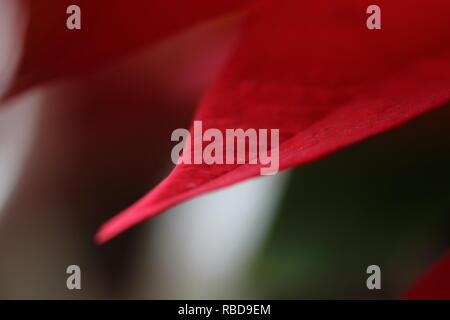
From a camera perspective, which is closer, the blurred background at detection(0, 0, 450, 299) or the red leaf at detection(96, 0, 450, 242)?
the red leaf at detection(96, 0, 450, 242)

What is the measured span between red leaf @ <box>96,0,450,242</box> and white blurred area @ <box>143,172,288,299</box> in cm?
11

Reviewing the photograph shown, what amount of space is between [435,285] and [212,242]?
13 cm

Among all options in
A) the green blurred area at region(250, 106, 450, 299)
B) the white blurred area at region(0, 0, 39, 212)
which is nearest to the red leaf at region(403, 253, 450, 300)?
the green blurred area at region(250, 106, 450, 299)

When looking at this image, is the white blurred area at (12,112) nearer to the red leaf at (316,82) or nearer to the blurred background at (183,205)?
the blurred background at (183,205)

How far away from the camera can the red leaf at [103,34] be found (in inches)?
9.1

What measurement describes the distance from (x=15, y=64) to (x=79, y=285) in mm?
121

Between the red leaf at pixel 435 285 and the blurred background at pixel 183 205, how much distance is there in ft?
0.16

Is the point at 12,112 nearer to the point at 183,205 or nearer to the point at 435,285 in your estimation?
the point at 183,205

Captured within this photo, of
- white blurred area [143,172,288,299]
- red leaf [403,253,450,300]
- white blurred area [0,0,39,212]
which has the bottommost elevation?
red leaf [403,253,450,300]

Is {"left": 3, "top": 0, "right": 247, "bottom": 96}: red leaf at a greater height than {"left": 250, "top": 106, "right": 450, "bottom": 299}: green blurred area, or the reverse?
{"left": 3, "top": 0, "right": 247, "bottom": 96}: red leaf

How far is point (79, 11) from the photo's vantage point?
259mm

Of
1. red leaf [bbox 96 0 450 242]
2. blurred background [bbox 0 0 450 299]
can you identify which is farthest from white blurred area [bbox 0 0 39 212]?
red leaf [bbox 96 0 450 242]

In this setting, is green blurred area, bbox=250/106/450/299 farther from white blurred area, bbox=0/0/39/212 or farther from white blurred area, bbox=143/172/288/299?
white blurred area, bbox=0/0/39/212

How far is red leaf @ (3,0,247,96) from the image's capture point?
0.76 ft
